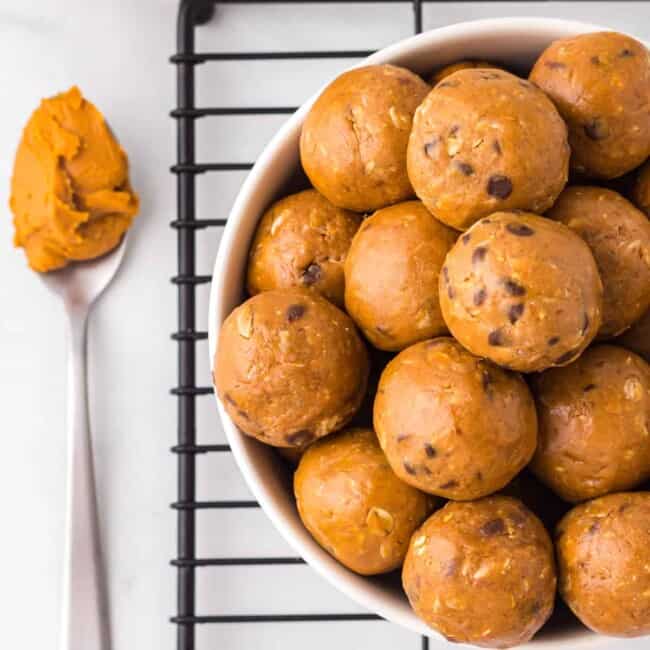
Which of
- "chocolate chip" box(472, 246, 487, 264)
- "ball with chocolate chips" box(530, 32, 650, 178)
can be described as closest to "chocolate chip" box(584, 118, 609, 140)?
"ball with chocolate chips" box(530, 32, 650, 178)

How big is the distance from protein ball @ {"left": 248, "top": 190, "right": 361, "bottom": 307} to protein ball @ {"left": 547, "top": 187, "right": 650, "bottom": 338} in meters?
0.12

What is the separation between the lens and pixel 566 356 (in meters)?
0.50

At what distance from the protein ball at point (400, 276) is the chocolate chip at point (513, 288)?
60 millimetres

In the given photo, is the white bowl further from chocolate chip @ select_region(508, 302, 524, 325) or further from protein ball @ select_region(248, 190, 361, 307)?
chocolate chip @ select_region(508, 302, 524, 325)

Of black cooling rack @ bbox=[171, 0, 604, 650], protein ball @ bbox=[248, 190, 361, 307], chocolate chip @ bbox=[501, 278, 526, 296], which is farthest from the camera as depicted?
black cooling rack @ bbox=[171, 0, 604, 650]

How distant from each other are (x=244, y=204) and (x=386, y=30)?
30 centimetres

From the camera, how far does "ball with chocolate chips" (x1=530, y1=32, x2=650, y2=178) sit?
54 centimetres

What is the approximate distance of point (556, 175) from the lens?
0.51 m

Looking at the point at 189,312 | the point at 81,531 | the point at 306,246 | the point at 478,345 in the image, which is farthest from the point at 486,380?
the point at 81,531

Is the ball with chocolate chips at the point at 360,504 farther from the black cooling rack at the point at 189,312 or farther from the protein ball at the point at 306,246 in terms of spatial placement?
the black cooling rack at the point at 189,312

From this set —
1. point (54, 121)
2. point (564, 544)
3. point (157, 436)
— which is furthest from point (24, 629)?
point (564, 544)

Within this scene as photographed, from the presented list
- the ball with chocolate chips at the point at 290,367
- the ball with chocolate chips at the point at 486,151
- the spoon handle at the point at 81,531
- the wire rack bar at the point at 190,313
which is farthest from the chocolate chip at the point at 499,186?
the spoon handle at the point at 81,531

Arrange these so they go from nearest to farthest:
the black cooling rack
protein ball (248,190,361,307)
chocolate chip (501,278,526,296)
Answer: chocolate chip (501,278,526,296), protein ball (248,190,361,307), the black cooling rack

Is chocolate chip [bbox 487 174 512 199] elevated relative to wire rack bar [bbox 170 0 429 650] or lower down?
elevated
